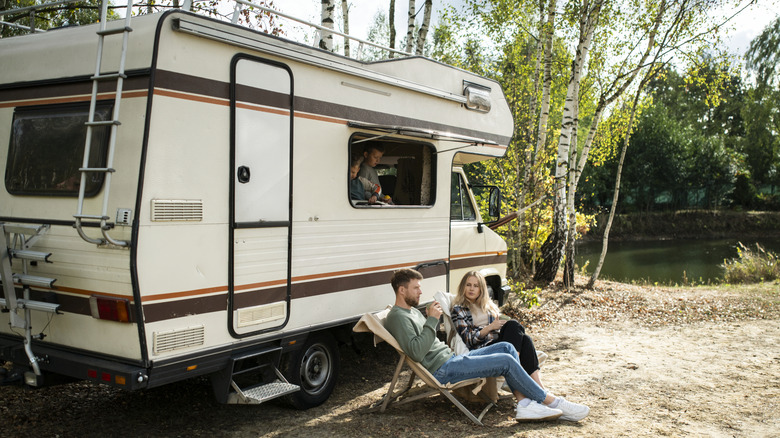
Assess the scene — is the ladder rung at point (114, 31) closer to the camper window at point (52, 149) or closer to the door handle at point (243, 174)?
the camper window at point (52, 149)

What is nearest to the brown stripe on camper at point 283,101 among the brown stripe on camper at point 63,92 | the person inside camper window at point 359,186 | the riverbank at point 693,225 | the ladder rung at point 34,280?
the brown stripe on camper at point 63,92

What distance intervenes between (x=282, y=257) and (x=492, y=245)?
3.30 metres

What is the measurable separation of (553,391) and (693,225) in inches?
1157

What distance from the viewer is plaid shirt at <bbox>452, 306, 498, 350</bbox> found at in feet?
16.9

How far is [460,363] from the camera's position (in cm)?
465

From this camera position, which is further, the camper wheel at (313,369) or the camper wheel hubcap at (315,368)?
the camper wheel hubcap at (315,368)

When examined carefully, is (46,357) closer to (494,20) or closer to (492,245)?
(492,245)

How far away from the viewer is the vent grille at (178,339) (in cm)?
367

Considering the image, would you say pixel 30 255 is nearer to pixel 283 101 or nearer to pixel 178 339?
pixel 178 339

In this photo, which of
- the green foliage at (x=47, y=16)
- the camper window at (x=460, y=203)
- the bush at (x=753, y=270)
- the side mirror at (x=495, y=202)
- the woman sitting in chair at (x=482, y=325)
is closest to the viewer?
the woman sitting in chair at (x=482, y=325)

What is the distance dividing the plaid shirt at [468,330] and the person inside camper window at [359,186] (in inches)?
47.9

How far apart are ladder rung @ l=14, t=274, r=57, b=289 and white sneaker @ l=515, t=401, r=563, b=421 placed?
3.35 m

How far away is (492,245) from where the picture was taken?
23.3 ft

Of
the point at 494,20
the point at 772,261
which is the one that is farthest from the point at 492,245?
the point at 772,261
